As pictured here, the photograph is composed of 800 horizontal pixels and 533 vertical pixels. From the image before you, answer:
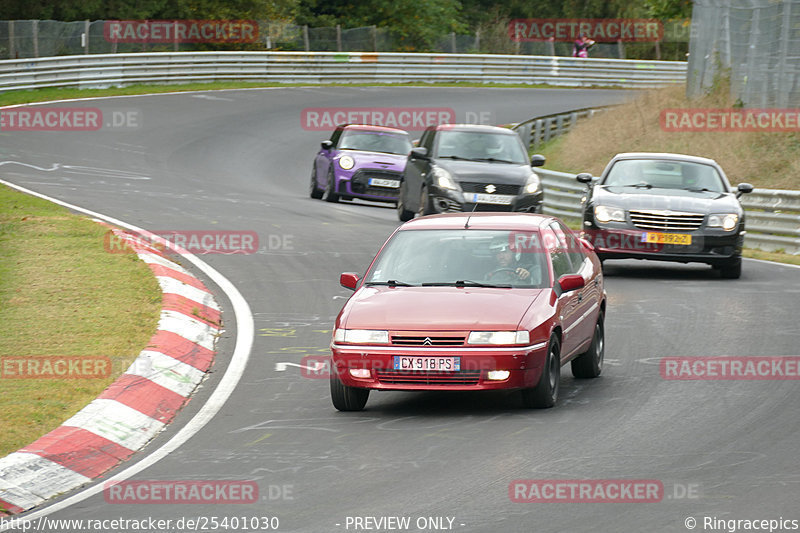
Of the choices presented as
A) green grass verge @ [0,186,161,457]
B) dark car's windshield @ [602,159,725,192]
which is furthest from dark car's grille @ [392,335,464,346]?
dark car's windshield @ [602,159,725,192]

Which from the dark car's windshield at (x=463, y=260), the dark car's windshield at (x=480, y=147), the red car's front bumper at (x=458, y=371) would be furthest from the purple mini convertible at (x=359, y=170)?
the red car's front bumper at (x=458, y=371)

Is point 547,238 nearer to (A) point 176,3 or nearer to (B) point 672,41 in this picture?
(A) point 176,3

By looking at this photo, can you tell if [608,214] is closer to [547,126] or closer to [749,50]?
[749,50]

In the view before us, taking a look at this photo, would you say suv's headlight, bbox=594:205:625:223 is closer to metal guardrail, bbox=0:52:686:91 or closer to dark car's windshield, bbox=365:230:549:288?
dark car's windshield, bbox=365:230:549:288

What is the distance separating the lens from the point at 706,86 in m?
32.8

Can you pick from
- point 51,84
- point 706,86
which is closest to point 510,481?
point 706,86

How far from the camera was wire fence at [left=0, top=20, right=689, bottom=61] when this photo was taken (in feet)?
133

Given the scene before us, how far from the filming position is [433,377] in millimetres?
9336

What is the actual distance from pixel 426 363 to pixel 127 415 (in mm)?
2132

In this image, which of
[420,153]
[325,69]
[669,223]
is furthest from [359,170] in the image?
[325,69]

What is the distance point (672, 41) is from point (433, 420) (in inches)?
2496

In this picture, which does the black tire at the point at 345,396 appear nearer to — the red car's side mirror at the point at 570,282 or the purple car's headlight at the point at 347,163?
the red car's side mirror at the point at 570,282

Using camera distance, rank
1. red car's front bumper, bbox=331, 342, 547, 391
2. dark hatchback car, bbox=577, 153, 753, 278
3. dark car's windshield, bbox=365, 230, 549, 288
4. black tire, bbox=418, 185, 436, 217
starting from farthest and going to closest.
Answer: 1. black tire, bbox=418, 185, 436, 217
2. dark hatchback car, bbox=577, 153, 753, 278
3. dark car's windshield, bbox=365, 230, 549, 288
4. red car's front bumper, bbox=331, 342, 547, 391

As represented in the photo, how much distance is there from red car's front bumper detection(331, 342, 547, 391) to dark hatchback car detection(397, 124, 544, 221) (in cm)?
1105
